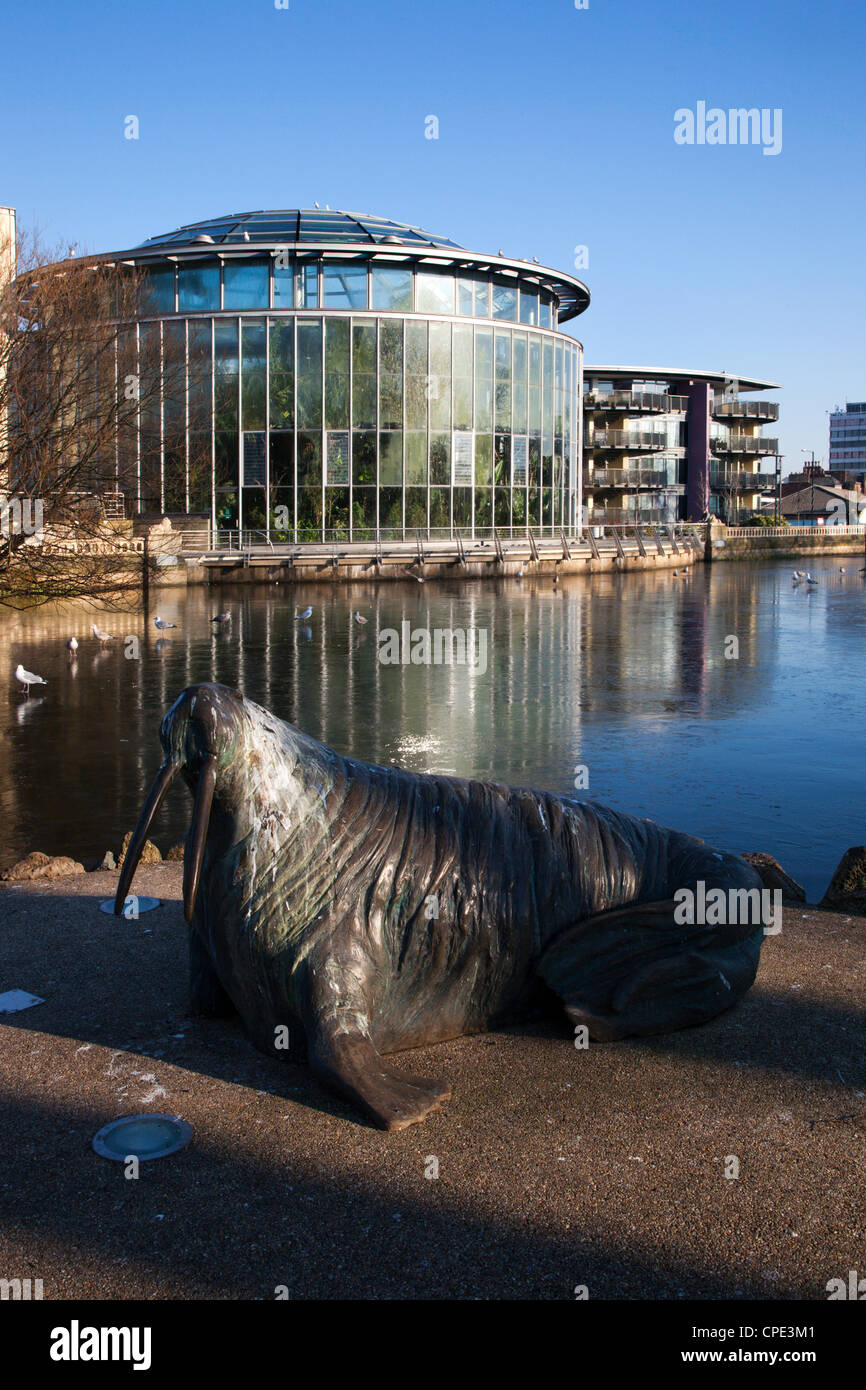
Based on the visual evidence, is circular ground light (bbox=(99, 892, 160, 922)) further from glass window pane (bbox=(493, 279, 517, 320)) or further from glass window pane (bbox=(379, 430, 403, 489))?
glass window pane (bbox=(493, 279, 517, 320))

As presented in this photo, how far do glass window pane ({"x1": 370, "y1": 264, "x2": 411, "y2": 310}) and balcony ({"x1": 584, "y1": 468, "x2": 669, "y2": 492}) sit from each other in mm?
33900

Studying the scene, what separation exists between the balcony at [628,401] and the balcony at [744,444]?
7.64 m

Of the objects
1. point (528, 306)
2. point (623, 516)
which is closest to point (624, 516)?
point (623, 516)

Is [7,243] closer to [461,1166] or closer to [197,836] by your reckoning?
[197,836]

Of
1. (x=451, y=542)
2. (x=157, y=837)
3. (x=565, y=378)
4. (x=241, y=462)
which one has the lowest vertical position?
(x=157, y=837)

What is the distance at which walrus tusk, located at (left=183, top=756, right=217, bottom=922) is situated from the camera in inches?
194

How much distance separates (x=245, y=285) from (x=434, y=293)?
26.7ft

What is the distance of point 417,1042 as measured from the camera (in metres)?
5.55

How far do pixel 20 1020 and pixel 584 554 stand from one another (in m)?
49.8

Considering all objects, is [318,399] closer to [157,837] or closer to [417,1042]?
[157,837]

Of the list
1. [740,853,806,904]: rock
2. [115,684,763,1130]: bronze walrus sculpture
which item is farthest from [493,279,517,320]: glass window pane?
[115,684,763,1130]: bronze walrus sculpture

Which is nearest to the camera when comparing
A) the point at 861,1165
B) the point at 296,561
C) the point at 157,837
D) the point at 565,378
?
the point at 861,1165

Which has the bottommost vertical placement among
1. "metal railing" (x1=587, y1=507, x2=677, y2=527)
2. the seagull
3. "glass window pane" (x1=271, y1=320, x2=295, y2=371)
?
the seagull

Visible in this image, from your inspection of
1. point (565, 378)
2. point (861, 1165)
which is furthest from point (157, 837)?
point (565, 378)
